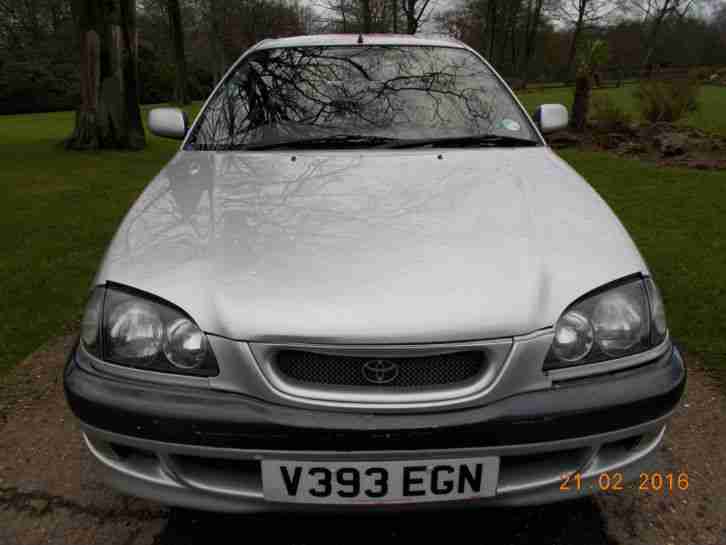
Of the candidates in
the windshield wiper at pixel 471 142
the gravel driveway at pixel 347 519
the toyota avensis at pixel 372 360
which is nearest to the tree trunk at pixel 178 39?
the windshield wiper at pixel 471 142

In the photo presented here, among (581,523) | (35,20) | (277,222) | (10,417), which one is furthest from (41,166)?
(35,20)

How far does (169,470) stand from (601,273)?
120 cm

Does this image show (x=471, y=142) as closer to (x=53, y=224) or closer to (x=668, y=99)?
(x=53, y=224)

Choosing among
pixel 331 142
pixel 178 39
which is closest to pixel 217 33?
pixel 178 39

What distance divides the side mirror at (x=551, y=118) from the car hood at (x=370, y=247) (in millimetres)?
831

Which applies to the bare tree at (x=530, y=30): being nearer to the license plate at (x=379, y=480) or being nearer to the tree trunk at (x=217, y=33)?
the tree trunk at (x=217, y=33)

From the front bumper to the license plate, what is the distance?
23 mm

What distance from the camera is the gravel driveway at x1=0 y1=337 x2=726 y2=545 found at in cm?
178

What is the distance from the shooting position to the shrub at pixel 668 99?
10.7 meters

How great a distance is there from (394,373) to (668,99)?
11432 millimetres

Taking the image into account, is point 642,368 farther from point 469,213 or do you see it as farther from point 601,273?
point 469,213

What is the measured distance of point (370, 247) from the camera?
1585 millimetres

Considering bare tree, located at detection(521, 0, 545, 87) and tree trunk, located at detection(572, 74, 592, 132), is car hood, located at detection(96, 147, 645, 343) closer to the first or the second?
tree trunk, located at detection(572, 74, 592, 132)

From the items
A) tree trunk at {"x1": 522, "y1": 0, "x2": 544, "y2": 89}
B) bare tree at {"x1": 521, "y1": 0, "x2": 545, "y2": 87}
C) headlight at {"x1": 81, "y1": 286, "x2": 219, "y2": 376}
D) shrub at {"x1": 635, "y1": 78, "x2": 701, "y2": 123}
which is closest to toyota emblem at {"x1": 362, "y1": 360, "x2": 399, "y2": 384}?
headlight at {"x1": 81, "y1": 286, "x2": 219, "y2": 376}
